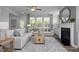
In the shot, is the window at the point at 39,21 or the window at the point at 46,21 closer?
the window at the point at 39,21

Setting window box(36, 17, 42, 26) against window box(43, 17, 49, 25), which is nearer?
window box(36, 17, 42, 26)

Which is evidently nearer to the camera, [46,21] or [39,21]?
[39,21]

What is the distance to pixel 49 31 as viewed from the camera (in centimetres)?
940

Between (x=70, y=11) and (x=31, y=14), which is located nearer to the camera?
(x=70, y=11)

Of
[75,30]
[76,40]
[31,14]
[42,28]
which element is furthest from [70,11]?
[31,14]
